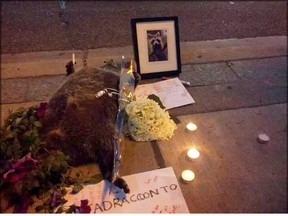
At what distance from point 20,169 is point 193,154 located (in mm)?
501

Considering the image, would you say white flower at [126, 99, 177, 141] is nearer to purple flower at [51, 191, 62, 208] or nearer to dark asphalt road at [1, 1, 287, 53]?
purple flower at [51, 191, 62, 208]

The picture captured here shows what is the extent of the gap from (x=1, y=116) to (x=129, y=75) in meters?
0.55

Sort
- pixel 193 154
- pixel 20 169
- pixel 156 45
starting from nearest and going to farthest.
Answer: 1. pixel 20 169
2. pixel 193 154
3. pixel 156 45

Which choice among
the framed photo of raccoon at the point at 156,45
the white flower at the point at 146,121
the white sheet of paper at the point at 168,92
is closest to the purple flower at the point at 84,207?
the white flower at the point at 146,121

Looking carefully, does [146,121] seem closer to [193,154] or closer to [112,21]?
[193,154]

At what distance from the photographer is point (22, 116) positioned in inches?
36.2

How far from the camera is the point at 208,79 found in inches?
52.7

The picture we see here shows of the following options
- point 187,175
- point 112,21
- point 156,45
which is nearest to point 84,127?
point 187,175

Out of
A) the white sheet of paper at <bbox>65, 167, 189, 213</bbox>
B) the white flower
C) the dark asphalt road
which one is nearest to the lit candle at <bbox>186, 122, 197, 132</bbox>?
the white flower

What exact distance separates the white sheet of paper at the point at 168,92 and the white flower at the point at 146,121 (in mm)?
157

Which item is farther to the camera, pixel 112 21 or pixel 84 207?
pixel 112 21

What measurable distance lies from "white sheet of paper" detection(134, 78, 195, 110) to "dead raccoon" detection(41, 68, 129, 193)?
21 cm

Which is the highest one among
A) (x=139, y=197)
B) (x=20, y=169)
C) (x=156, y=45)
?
(x=156, y=45)

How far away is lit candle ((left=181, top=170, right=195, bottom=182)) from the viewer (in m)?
0.87
